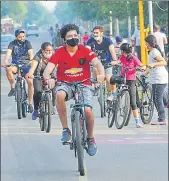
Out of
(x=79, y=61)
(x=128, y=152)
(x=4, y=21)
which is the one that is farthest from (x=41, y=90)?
(x=4, y=21)

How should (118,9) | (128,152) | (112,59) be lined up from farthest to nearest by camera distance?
(118,9) < (112,59) < (128,152)

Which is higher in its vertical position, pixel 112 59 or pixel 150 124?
pixel 112 59

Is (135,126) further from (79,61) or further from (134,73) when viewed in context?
(79,61)

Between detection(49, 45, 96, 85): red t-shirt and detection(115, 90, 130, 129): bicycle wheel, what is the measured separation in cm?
455

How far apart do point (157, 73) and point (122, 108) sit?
1.00 m

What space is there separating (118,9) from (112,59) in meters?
29.4

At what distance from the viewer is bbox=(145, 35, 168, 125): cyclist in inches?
638

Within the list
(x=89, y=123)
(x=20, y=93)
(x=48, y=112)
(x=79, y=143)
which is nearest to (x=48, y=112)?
(x=48, y=112)

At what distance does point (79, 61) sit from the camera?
1158cm

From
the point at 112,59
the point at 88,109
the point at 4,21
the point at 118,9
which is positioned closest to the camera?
the point at 88,109

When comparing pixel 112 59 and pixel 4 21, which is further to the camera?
pixel 4 21

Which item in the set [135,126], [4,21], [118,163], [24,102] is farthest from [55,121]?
[4,21]

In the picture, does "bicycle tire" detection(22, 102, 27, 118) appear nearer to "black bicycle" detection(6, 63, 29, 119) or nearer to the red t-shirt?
"black bicycle" detection(6, 63, 29, 119)

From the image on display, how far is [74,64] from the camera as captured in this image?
1159 cm
